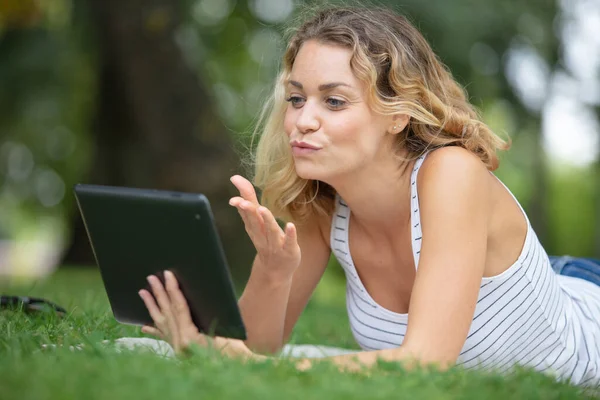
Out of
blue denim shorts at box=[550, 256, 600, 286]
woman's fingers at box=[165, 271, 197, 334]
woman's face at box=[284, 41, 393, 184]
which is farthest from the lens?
blue denim shorts at box=[550, 256, 600, 286]

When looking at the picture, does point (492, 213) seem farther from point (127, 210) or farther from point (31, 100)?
point (31, 100)

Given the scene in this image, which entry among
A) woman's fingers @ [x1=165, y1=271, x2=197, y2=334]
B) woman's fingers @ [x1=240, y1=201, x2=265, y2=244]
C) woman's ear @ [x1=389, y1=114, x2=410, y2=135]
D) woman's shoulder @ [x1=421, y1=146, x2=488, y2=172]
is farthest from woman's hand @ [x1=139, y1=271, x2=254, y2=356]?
woman's ear @ [x1=389, y1=114, x2=410, y2=135]

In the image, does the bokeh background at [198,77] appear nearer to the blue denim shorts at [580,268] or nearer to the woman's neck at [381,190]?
the woman's neck at [381,190]

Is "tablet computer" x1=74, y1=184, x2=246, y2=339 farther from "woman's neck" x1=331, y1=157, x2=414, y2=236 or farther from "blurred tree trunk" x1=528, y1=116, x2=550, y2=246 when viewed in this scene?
"blurred tree trunk" x1=528, y1=116, x2=550, y2=246

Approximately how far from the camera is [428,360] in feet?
8.53

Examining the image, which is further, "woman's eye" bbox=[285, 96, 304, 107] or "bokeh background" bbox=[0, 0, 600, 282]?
"bokeh background" bbox=[0, 0, 600, 282]

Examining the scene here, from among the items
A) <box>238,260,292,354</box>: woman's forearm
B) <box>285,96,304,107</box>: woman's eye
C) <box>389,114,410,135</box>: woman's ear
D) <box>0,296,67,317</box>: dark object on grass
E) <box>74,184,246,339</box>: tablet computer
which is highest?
<box>389,114,410,135</box>: woman's ear

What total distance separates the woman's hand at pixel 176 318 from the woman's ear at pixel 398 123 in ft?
3.82

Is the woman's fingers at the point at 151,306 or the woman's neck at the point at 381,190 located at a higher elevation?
the woman's neck at the point at 381,190

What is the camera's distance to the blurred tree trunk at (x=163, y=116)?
383 inches

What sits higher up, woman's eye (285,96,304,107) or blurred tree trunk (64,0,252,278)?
woman's eye (285,96,304,107)

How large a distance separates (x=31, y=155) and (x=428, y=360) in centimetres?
1762

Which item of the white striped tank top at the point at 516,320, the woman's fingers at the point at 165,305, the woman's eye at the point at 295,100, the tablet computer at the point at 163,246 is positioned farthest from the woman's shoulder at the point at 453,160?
the woman's fingers at the point at 165,305

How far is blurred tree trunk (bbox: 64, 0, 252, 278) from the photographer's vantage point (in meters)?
9.72
